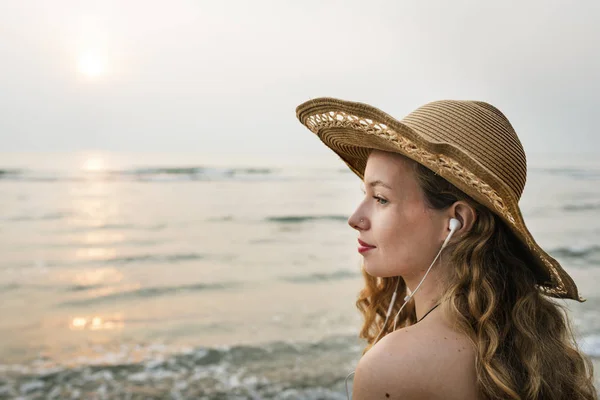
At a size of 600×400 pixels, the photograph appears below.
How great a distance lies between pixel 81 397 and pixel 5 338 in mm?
1748

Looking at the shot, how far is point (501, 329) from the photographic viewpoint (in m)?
1.98

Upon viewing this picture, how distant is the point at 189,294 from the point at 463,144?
6.73 m

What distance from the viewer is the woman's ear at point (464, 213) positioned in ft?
6.71

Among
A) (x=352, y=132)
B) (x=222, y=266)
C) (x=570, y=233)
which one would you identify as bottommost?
(x=570, y=233)

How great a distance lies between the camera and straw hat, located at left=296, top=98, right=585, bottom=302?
1854 millimetres

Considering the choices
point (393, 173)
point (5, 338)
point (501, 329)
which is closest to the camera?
point (501, 329)

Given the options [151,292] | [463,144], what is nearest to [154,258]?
[151,292]

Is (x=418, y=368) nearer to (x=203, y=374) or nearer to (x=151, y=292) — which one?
(x=203, y=374)

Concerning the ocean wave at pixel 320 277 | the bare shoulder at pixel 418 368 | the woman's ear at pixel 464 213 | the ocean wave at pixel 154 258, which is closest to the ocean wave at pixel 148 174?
the ocean wave at pixel 154 258

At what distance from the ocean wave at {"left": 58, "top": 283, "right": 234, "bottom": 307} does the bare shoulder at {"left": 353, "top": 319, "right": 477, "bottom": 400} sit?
662 centimetres

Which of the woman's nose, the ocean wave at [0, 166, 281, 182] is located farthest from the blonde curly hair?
the ocean wave at [0, 166, 281, 182]

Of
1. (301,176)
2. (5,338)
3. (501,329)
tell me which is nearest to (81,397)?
(5,338)

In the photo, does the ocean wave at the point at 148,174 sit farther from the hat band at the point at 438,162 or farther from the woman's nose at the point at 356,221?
the hat band at the point at 438,162

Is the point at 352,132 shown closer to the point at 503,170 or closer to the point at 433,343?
the point at 503,170
